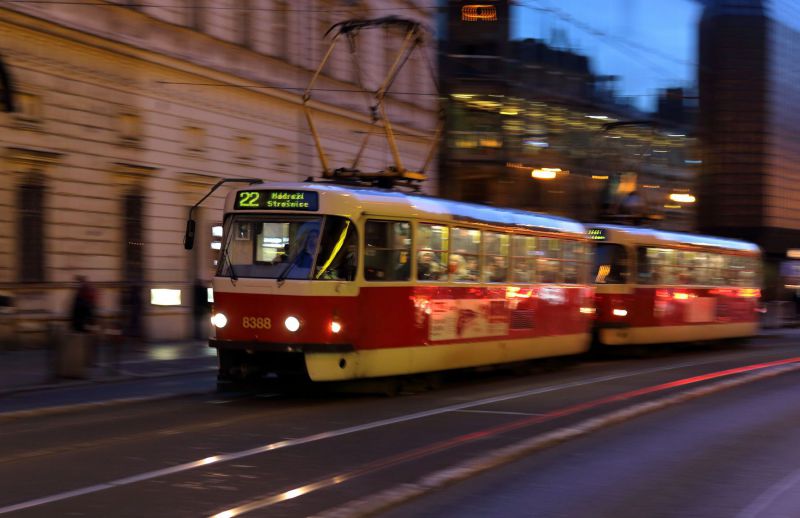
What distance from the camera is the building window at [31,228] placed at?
818 inches

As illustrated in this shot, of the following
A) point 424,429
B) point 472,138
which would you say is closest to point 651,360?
point 424,429

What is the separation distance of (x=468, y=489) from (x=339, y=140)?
25.2 m

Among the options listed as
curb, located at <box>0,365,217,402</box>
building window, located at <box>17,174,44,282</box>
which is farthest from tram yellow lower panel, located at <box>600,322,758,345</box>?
building window, located at <box>17,174,44,282</box>

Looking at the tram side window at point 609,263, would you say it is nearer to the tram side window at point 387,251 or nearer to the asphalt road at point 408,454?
the asphalt road at point 408,454

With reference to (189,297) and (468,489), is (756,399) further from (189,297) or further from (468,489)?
(189,297)

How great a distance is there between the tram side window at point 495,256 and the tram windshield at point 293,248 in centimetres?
348

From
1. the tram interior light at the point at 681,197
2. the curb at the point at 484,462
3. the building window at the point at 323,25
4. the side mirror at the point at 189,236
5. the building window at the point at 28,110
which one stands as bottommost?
the curb at the point at 484,462

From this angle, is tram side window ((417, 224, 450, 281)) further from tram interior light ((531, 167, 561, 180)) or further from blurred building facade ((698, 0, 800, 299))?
blurred building facade ((698, 0, 800, 299))

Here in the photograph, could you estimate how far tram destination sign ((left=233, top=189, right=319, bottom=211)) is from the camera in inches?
502

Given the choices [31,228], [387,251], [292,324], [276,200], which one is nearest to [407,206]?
[387,251]

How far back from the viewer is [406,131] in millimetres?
36219

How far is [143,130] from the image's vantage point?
2395 centimetres

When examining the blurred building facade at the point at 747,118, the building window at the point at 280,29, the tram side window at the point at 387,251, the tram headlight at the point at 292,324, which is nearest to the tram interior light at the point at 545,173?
the building window at the point at 280,29

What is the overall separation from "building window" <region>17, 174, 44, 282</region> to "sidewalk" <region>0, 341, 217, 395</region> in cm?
172
